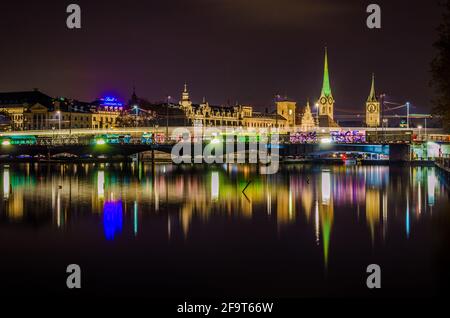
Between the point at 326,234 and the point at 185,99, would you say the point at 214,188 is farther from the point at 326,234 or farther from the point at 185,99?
the point at 185,99

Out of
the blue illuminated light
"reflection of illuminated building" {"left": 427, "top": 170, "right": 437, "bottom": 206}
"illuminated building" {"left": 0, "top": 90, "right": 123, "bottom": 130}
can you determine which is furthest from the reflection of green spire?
the blue illuminated light

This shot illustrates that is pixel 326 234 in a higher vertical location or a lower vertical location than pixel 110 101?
lower

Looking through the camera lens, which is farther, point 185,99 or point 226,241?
point 185,99

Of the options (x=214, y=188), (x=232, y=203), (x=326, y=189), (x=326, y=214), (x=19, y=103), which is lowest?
(x=326, y=214)

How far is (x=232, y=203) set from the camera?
39.0 meters

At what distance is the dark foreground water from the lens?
1903 centimetres

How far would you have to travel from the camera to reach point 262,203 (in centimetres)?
3884

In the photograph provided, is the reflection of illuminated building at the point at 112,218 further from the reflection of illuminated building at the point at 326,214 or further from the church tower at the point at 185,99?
the church tower at the point at 185,99

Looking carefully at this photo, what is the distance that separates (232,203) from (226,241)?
Result: 13.0 metres

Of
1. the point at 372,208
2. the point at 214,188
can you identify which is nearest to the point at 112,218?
the point at 372,208

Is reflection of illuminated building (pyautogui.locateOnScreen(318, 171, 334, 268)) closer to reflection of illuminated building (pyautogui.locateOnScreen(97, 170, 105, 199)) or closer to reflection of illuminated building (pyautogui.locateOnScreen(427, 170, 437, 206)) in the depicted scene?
reflection of illuminated building (pyautogui.locateOnScreen(427, 170, 437, 206))

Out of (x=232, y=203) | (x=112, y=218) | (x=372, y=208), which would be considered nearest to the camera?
(x=112, y=218)
